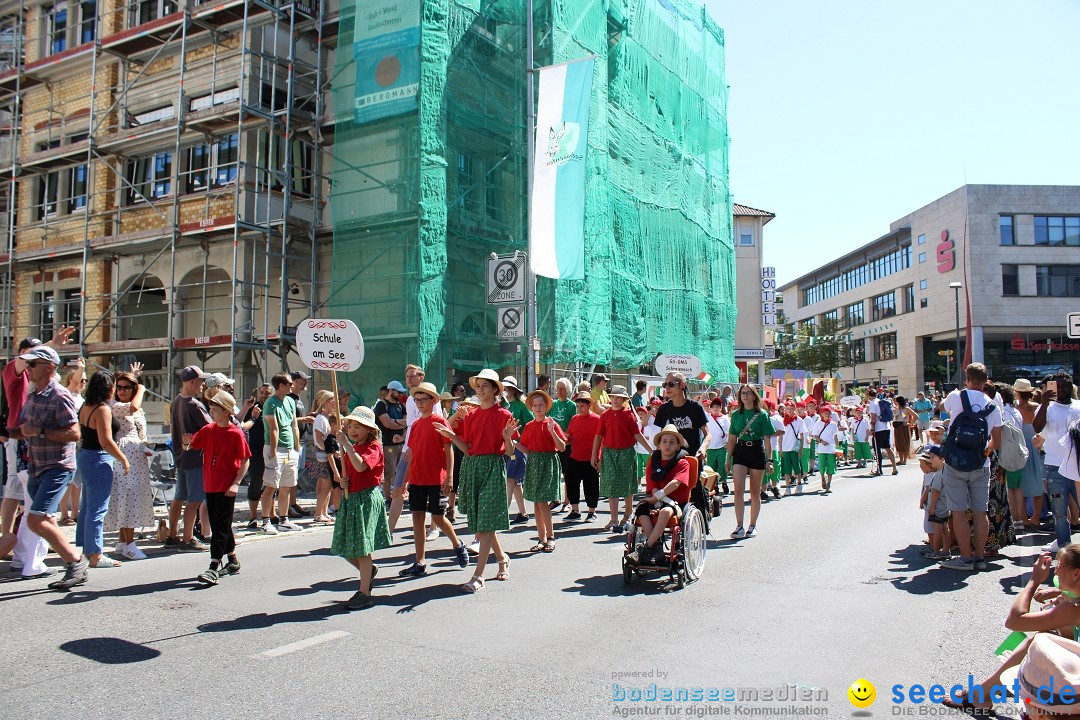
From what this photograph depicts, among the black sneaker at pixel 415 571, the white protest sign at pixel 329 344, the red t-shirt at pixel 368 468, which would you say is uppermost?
the white protest sign at pixel 329 344

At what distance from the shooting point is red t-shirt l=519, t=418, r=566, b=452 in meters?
9.71

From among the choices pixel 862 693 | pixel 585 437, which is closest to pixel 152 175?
pixel 585 437

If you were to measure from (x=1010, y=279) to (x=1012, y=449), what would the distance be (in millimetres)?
54544

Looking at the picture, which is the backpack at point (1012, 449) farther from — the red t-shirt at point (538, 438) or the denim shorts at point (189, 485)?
the denim shorts at point (189, 485)

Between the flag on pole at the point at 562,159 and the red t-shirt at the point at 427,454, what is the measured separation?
10065mm

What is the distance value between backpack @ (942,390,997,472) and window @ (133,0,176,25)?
2166 centimetres

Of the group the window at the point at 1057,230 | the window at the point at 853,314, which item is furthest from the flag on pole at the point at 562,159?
the window at the point at 853,314

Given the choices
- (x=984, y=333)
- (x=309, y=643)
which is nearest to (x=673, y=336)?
(x=309, y=643)

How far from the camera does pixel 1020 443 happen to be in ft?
29.8

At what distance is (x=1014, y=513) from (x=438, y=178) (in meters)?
12.5

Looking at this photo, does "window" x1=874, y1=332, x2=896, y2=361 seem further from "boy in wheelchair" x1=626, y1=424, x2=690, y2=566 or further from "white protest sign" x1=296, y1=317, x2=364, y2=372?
"boy in wheelchair" x1=626, y1=424, x2=690, y2=566

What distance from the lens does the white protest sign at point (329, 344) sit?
984cm

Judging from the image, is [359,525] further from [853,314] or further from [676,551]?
[853,314]

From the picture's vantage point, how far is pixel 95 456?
7.55 meters
